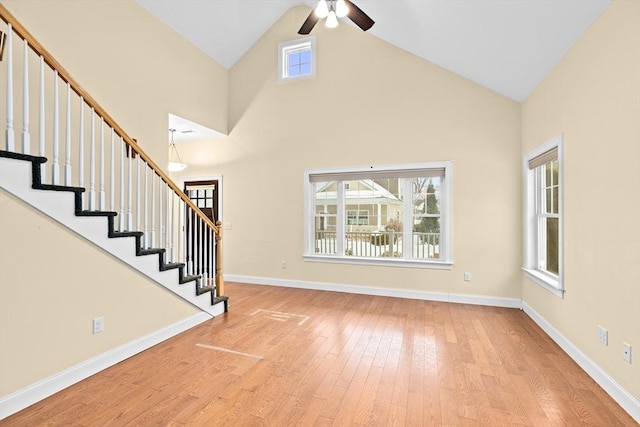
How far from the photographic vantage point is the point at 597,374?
96.4 inches

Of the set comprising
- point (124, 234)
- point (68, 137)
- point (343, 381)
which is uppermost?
point (68, 137)

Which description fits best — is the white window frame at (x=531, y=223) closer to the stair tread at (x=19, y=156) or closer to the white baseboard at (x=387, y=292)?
the white baseboard at (x=387, y=292)

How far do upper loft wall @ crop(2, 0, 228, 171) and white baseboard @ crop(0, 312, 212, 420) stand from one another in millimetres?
2378

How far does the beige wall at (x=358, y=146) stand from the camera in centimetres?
446

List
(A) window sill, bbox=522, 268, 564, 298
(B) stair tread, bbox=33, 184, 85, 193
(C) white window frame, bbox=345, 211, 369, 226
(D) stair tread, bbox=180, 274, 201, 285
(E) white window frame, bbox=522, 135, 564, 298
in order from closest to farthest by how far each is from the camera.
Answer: (B) stair tread, bbox=33, 184, 85, 193, (A) window sill, bbox=522, 268, 564, 298, (D) stair tread, bbox=180, 274, 201, 285, (E) white window frame, bbox=522, 135, 564, 298, (C) white window frame, bbox=345, 211, 369, 226

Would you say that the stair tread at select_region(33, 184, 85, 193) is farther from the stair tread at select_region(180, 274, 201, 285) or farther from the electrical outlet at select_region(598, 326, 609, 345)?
the electrical outlet at select_region(598, 326, 609, 345)

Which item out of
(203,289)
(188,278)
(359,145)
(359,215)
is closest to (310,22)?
(359,145)

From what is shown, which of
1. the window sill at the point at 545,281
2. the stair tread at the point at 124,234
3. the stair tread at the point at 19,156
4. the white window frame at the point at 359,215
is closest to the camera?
the stair tread at the point at 19,156

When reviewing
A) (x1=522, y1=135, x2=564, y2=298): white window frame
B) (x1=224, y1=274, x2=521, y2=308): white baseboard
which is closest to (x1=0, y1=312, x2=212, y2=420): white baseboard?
(x1=224, y1=274, x2=521, y2=308): white baseboard

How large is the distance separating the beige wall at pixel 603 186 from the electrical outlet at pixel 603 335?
0.16ft

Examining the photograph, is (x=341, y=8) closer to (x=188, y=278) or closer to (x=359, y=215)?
(x=359, y=215)

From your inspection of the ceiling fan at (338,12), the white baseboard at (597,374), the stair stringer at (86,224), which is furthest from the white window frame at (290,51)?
the white baseboard at (597,374)

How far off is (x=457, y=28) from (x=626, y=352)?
347cm

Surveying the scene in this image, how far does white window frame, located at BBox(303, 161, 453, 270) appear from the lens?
4656mm
